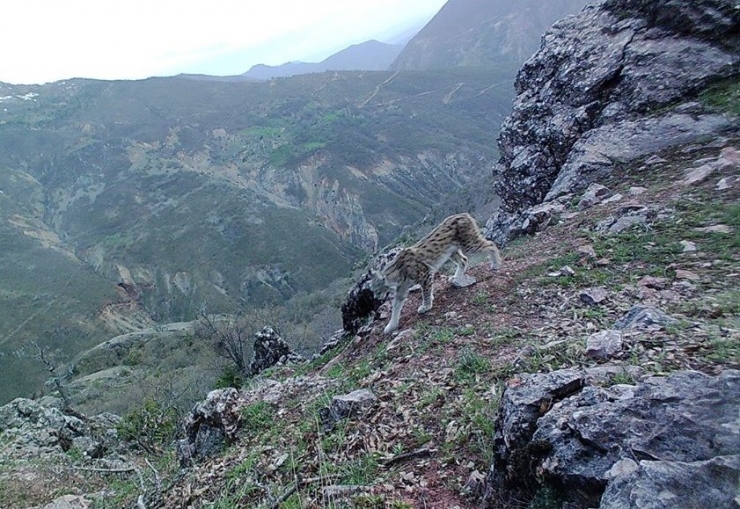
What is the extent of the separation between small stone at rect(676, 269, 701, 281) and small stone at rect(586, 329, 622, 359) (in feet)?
8.29

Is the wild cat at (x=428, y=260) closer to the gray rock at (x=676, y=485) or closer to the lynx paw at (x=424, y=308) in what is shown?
the lynx paw at (x=424, y=308)

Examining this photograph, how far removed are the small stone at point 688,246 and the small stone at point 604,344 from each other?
138 inches

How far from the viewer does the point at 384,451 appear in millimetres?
5160

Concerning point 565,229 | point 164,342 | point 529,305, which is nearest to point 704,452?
point 529,305

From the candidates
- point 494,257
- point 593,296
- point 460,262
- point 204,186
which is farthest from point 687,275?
point 204,186

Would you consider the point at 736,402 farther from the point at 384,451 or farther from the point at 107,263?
the point at 107,263

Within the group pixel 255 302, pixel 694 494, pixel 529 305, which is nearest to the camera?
pixel 694 494

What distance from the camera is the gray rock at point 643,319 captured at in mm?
5133

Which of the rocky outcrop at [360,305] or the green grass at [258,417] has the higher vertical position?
the green grass at [258,417]

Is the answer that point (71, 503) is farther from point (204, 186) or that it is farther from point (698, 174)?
point (204, 186)

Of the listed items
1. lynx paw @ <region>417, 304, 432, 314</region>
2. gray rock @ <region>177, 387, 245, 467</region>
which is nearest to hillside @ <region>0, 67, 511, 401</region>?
gray rock @ <region>177, 387, 245, 467</region>

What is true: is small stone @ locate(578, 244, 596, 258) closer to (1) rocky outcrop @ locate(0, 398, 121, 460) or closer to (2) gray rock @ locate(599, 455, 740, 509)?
(2) gray rock @ locate(599, 455, 740, 509)

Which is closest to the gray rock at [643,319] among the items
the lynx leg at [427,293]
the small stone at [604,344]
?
the small stone at [604,344]

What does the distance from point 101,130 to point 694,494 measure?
186m
